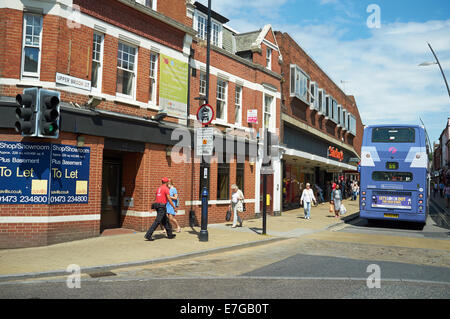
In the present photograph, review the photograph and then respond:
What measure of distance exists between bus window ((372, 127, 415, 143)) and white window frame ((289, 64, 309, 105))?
8397 millimetres

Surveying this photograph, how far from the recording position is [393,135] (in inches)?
646

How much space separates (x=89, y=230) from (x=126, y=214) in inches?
86.8

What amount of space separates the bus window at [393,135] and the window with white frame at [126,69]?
34.4 feet

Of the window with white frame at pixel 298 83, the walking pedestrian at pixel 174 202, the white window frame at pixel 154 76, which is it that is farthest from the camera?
the window with white frame at pixel 298 83

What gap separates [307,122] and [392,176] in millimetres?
12045

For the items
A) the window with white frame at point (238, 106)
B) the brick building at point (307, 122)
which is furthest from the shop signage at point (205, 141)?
the brick building at point (307, 122)

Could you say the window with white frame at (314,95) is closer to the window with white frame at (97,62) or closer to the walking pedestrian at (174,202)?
the walking pedestrian at (174,202)

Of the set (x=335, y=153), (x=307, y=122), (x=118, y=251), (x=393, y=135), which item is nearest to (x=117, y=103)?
(x=118, y=251)

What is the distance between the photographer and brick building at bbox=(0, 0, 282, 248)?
33.7ft

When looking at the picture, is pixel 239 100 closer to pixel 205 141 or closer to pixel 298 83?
→ pixel 205 141

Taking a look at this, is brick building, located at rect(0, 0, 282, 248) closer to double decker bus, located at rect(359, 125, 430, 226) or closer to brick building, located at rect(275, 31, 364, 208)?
double decker bus, located at rect(359, 125, 430, 226)

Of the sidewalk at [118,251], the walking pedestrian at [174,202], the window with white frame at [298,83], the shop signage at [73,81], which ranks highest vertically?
the window with white frame at [298,83]

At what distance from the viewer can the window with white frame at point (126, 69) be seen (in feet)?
41.6
